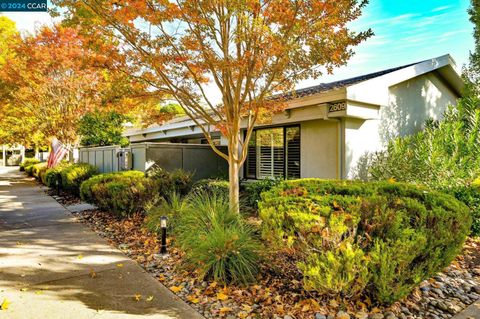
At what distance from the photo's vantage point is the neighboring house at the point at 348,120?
8836mm

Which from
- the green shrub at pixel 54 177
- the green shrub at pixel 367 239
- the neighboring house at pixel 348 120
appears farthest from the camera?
the green shrub at pixel 54 177

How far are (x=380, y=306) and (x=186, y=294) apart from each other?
93.5 inches

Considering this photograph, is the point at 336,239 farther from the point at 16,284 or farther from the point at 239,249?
the point at 16,284

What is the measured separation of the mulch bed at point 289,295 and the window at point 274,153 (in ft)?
19.3

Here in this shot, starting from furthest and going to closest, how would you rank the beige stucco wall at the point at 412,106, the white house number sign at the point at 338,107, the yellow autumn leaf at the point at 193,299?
the beige stucco wall at the point at 412,106 → the white house number sign at the point at 338,107 → the yellow autumn leaf at the point at 193,299

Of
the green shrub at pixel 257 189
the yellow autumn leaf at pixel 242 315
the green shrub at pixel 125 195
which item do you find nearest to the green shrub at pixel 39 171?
the green shrub at pixel 125 195

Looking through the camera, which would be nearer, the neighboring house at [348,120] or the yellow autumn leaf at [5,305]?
the yellow autumn leaf at [5,305]

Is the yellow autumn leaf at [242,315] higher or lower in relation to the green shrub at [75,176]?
lower

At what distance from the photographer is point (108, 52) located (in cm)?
682

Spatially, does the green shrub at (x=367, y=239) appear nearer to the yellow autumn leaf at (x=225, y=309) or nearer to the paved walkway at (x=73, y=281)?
the yellow autumn leaf at (x=225, y=309)

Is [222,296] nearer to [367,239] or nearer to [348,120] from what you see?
[367,239]

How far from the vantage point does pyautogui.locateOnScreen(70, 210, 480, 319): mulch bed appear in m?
3.52

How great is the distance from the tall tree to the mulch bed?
6.43 feet

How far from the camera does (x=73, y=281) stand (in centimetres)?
445
